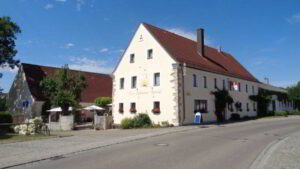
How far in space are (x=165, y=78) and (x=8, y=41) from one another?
2034 cm

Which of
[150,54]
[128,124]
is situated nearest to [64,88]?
[150,54]

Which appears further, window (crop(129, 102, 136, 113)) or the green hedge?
window (crop(129, 102, 136, 113))

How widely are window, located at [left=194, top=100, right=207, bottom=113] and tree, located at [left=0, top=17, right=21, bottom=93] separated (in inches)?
906

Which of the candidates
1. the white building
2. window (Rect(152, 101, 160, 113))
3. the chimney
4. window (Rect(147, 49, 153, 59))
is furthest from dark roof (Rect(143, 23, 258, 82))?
window (Rect(152, 101, 160, 113))

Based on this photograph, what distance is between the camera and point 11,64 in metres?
43.0

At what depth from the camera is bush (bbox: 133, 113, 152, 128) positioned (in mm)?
31648

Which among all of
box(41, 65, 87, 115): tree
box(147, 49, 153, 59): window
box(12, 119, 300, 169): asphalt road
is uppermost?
box(147, 49, 153, 59): window

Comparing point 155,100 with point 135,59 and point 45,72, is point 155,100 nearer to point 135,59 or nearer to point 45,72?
point 135,59

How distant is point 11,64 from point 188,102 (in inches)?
928

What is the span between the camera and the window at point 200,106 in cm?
3450

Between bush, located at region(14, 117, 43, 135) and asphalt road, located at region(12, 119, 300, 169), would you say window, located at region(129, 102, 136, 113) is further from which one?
asphalt road, located at region(12, 119, 300, 169)

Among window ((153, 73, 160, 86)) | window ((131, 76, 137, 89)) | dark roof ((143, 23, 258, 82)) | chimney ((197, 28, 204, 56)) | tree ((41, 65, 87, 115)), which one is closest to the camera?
window ((153, 73, 160, 86))

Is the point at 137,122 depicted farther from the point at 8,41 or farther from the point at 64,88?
the point at 8,41

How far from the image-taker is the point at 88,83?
53188 millimetres
